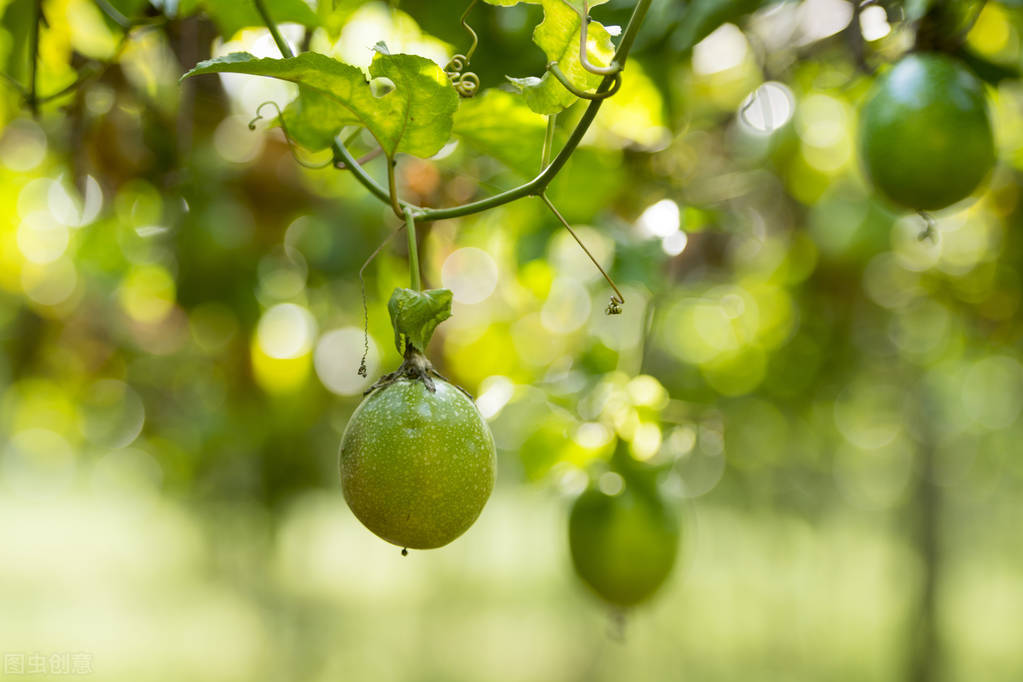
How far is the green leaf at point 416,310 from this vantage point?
836 millimetres

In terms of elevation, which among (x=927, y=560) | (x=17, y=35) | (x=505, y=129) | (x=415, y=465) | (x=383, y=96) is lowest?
(x=927, y=560)

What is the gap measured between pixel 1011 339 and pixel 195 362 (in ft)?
10.1

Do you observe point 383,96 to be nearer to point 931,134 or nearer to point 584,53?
point 584,53

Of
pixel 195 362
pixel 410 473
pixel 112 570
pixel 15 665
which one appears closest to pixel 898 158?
pixel 410 473

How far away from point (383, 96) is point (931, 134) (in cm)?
80

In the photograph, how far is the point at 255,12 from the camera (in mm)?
1149

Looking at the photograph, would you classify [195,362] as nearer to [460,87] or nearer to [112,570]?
[460,87]

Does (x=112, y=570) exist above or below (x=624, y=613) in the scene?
below

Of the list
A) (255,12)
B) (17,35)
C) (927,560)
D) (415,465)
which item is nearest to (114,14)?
(17,35)

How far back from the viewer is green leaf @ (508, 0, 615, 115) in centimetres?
80

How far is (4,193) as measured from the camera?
2.93 meters

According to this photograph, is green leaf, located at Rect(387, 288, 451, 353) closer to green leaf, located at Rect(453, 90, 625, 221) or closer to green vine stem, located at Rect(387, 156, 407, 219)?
green vine stem, located at Rect(387, 156, 407, 219)

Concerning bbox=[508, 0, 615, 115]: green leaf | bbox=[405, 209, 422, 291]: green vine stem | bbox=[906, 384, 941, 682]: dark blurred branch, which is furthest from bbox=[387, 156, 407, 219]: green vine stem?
bbox=[906, 384, 941, 682]: dark blurred branch

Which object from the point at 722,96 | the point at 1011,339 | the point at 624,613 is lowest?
the point at 1011,339
